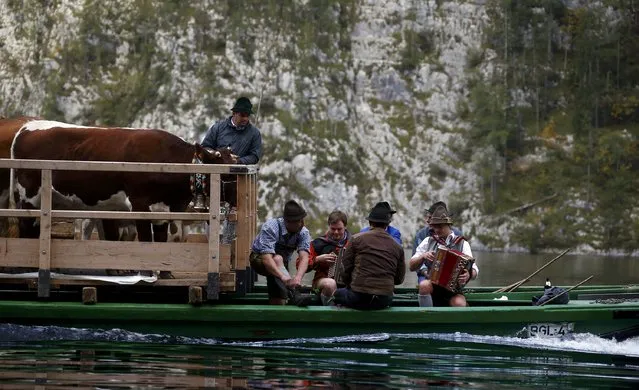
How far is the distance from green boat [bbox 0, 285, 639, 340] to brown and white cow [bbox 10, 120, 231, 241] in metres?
1.54

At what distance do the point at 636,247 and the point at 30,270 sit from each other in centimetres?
10338

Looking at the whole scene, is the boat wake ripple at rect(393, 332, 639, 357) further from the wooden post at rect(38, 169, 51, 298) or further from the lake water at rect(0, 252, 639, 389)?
the wooden post at rect(38, 169, 51, 298)

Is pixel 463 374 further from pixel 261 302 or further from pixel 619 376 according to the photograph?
pixel 261 302

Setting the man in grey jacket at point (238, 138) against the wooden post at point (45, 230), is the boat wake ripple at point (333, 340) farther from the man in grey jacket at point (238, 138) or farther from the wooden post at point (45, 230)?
the man in grey jacket at point (238, 138)

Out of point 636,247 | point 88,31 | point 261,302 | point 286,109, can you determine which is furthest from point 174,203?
point 88,31

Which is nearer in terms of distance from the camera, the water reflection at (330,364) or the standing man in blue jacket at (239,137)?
the water reflection at (330,364)

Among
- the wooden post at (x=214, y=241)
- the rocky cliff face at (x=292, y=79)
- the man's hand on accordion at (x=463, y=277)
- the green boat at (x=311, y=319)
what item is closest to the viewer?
the wooden post at (x=214, y=241)

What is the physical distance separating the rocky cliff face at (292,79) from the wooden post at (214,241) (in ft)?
337

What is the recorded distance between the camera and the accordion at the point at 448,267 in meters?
17.4

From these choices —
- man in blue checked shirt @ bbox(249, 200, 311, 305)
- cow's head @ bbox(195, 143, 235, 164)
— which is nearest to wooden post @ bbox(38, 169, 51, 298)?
cow's head @ bbox(195, 143, 235, 164)

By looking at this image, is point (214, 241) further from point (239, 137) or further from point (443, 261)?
point (443, 261)

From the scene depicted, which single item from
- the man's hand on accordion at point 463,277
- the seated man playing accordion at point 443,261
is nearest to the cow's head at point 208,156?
the seated man playing accordion at point 443,261

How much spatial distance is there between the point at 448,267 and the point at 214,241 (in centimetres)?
353

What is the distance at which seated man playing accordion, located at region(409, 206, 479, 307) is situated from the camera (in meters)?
17.5
